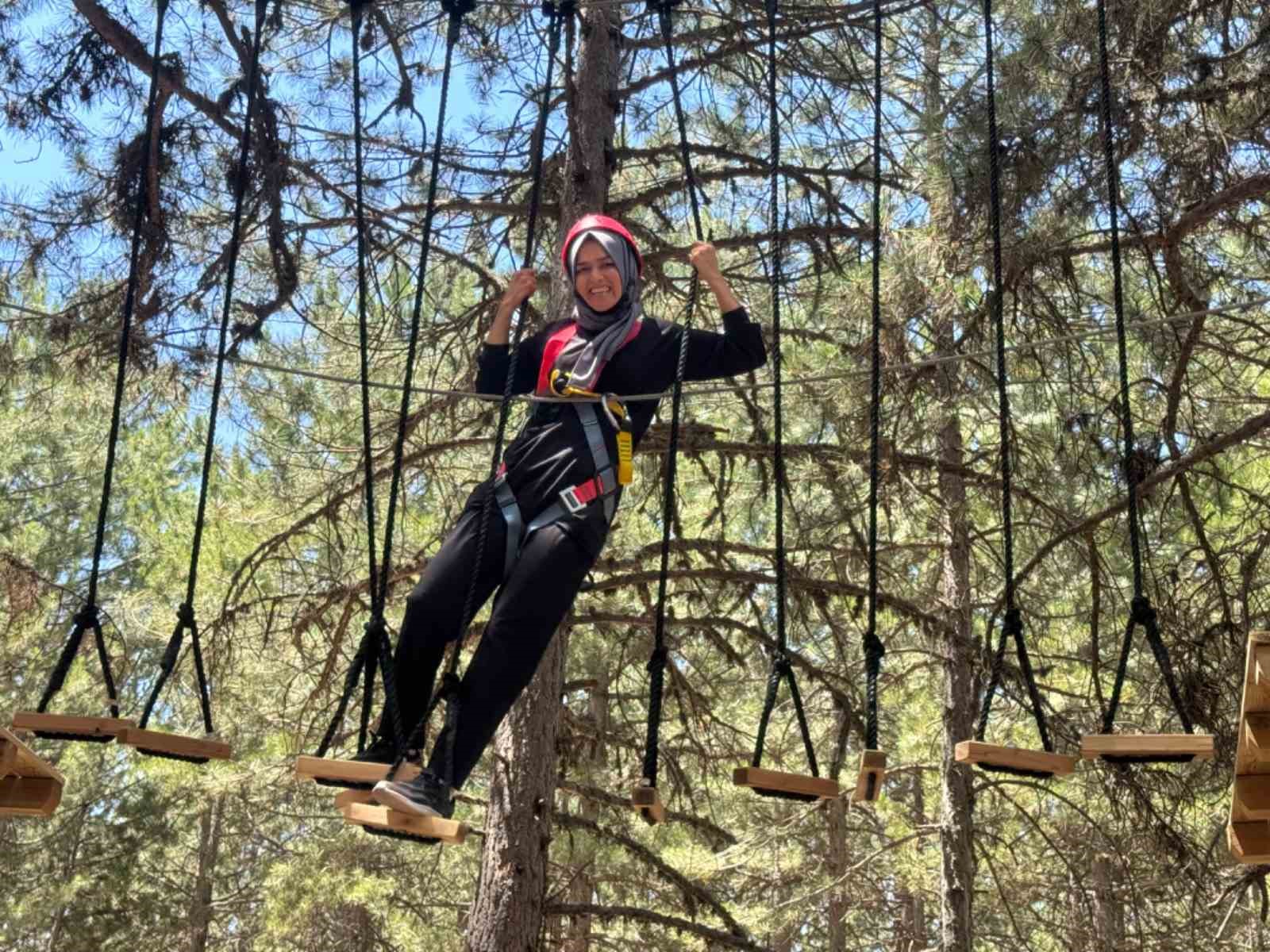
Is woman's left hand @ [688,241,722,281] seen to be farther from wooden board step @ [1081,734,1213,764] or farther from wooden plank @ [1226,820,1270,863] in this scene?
wooden plank @ [1226,820,1270,863]

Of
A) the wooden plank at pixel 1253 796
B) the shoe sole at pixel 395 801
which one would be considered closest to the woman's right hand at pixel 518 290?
the shoe sole at pixel 395 801

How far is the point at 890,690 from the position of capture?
10492 millimetres

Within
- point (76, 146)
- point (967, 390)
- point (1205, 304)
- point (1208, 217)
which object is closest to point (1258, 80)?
point (1208, 217)

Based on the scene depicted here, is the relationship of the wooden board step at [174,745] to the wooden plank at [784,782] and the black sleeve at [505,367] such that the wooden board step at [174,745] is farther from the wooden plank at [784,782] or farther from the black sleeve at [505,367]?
the wooden plank at [784,782]

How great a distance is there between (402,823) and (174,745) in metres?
0.94

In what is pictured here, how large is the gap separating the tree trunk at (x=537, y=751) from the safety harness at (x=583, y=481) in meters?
2.30

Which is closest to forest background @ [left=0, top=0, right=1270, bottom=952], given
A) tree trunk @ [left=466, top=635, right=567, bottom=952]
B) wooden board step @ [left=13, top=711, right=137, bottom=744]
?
tree trunk @ [left=466, top=635, right=567, bottom=952]

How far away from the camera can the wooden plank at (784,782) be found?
315 cm

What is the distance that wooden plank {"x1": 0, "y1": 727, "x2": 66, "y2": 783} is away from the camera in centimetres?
345

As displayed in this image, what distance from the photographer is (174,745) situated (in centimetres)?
342

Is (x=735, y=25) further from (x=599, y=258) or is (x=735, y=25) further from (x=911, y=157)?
(x=599, y=258)

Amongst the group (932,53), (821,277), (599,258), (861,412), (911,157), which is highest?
(932,53)

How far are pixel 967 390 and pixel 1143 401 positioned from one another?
0.79m

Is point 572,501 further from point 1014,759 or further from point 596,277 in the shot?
point 1014,759
